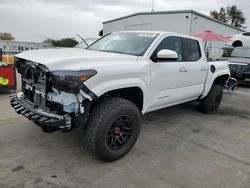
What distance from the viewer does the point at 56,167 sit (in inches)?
113

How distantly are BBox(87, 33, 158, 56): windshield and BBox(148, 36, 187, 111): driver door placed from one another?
205 millimetres

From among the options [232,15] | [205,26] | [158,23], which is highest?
[232,15]

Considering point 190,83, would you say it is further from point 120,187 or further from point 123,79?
point 120,187

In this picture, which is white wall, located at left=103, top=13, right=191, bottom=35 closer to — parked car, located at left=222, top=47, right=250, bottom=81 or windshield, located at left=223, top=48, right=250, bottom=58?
windshield, located at left=223, top=48, right=250, bottom=58

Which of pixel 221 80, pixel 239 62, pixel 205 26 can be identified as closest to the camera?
pixel 221 80

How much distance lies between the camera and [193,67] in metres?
4.37

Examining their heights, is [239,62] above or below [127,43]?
below

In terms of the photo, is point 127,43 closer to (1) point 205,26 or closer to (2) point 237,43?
(2) point 237,43

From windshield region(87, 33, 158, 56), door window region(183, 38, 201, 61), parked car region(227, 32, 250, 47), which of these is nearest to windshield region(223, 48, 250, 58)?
parked car region(227, 32, 250, 47)

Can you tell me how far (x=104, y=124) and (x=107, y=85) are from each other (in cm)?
48

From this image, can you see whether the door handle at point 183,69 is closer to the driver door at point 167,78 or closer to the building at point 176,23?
the driver door at point 167,78

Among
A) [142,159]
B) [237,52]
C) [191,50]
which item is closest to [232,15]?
[237,52]

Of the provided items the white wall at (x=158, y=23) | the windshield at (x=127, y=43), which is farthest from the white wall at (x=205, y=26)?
the windshield at (x=127, y=43)

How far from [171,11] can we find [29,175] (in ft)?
52.4
